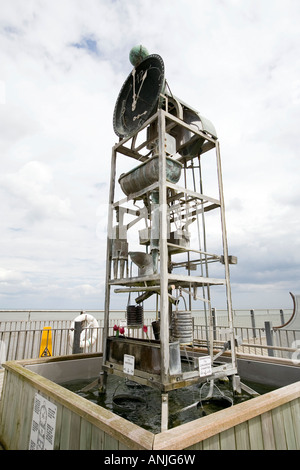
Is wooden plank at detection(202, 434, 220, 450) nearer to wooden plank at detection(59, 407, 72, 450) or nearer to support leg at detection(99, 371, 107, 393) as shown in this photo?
wooden plank at detection(59, 407, 72, 450)

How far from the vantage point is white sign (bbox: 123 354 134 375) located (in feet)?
14.8

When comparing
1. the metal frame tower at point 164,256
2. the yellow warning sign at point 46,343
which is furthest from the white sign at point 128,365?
the yellow warning sign at point 46,343

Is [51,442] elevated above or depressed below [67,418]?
below

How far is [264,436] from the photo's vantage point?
2.80m

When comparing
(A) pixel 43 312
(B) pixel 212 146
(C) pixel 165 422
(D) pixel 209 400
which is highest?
(B) pixel 212 146

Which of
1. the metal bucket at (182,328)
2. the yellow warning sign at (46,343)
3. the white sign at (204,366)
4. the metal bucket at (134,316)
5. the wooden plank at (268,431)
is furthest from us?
the yellow warning sign at (46,343)

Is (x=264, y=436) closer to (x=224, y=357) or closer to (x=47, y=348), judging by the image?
(x=224, y=357)

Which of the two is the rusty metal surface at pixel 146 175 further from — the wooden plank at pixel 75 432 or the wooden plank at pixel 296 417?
the wooden plank at pixel 296 417

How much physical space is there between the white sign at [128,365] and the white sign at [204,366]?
1.16m

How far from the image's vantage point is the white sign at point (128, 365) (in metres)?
4.51

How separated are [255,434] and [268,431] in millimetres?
249

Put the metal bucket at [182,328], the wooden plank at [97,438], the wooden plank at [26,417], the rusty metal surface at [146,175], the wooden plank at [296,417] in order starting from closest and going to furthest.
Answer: the wooden plank at [97,438]
the wooden plank at [296,417]
the wooden plank at [26,417]
the metal bucket at [182,328]
the rusty metal surface at [146,175]
